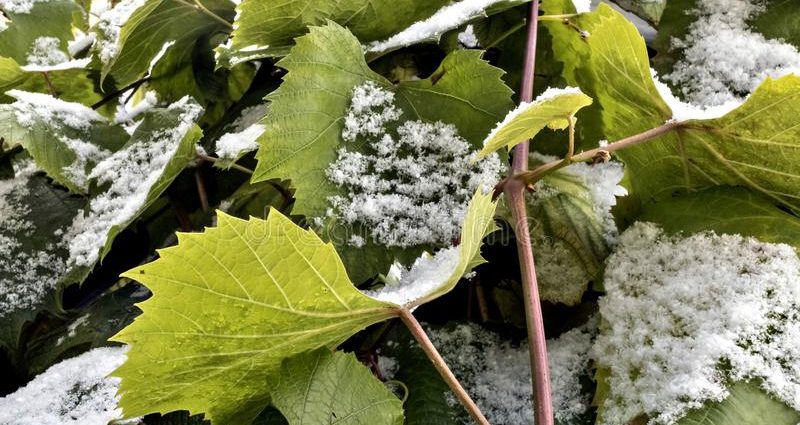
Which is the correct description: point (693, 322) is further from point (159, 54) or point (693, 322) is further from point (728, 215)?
point (159, 54)

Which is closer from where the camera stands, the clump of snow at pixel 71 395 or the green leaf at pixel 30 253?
the clump of snow at pixel 71 395

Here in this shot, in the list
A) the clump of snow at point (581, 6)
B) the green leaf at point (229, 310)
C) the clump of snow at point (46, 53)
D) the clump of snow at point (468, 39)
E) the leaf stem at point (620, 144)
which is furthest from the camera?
the clump of snow at point (46, 53)

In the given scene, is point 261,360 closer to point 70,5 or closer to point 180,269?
point 180,269

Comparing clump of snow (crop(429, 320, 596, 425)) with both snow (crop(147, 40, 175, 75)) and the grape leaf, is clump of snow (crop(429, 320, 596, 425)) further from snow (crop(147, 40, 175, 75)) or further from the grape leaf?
snow (crop(147, 40, 175, 75))

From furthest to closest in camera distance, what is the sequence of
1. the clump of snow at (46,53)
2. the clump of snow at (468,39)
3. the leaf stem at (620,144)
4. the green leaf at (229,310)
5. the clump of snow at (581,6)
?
1. the clump of snow at (46,53)
2. the clump of snow at (468,39)
3. the clump of snow at (581,6)
4. the leaf stem at (620,144)
5. the green leaf at (229,310)

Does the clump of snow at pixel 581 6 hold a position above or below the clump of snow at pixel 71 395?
above

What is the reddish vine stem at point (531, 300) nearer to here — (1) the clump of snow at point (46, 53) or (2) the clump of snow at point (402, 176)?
(2) the clump of snow at point (402, 176)

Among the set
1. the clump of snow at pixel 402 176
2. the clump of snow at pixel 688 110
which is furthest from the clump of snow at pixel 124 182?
the clump of snow at pixel 688 110

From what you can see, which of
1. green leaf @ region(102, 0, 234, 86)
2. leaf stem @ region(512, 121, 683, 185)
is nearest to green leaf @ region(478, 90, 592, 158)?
leaf stem @ region(512, 121, 683, 185)
